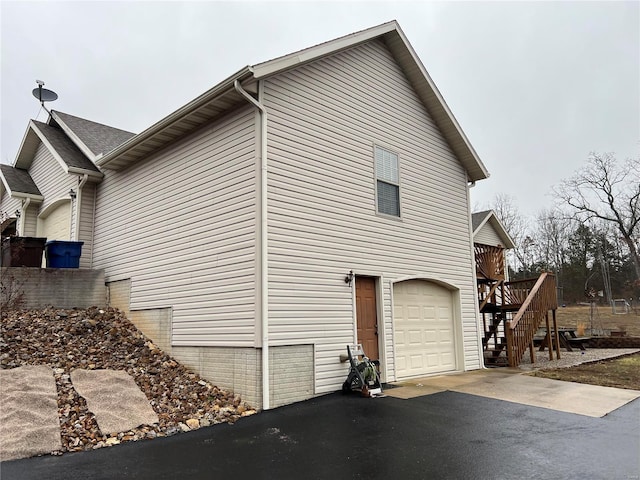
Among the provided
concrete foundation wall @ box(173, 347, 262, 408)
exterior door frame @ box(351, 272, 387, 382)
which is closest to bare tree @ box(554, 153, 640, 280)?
exterior door frame @ box(351, 272, 387, 382)

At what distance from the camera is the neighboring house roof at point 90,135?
1120cm

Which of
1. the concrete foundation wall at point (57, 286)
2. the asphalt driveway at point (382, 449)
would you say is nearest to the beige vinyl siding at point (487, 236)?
the asphalt driveway at point (382, 449)

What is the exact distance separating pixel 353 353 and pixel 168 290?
3.79 m

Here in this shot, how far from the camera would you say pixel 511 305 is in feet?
39.8

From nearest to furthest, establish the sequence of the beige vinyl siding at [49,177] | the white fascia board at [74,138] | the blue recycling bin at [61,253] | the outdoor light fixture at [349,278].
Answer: the outdoor light fixture at [349,278] → the blue recycling bin at [61,253] → the white fascia board at [74,138] → the beige vinyl siding at [49,177]

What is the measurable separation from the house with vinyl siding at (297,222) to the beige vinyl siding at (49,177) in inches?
7.7

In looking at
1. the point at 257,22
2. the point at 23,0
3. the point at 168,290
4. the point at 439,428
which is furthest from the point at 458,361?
the point at 23,0

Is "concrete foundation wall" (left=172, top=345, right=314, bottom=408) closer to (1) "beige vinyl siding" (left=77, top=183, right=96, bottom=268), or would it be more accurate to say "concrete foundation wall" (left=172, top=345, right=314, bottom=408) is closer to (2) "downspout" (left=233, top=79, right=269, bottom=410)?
(2) "downspout" (left=233, top=79, right=269, bottom=410)

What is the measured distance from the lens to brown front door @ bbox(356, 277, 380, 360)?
8.18m

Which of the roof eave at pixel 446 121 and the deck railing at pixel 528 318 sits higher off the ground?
the roof eave at pixel 446 121

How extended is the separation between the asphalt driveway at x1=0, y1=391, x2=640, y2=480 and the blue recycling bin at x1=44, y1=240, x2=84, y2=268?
6.82 m

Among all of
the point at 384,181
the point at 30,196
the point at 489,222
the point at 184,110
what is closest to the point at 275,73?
the point at 184,110

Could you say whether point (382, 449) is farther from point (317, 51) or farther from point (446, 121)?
point (446, 121)

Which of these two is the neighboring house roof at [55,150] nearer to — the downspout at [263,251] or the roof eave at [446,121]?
the downspout at [263,251]
